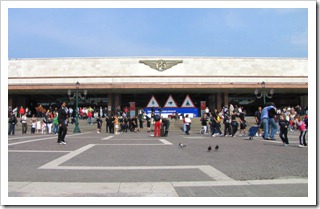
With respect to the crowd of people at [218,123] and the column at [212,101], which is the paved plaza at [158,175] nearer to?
the crowd of people at [218,123]

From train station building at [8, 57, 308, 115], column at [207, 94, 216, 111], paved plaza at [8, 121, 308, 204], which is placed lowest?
paved plaza at [8, 121, 308, 204]

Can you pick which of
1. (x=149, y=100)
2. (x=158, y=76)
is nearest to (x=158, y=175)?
(x=158, y=76)

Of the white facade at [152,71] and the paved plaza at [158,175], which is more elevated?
the white facade at [152,71]

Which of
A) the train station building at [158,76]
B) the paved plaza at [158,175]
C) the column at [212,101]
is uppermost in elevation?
the train station building at [158,76]

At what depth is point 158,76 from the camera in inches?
1775

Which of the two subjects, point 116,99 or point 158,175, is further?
point 116,99

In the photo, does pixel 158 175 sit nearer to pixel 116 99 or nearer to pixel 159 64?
pixel 159 64

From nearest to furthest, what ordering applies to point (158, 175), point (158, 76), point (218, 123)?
point (158, 175) < point (218, 123) < point (158, 76)

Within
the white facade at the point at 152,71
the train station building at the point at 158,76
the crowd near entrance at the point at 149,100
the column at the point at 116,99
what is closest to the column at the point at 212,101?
the crowd near entrance at the point at 149,100

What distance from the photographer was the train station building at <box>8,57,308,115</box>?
4359 centimetres

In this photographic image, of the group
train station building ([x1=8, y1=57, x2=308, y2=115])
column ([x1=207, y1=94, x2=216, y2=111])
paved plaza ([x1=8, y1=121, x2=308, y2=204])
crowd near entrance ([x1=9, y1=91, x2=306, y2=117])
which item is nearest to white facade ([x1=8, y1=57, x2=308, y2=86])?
train station building ([x1=8, y1=57, x2=308, y2=115])

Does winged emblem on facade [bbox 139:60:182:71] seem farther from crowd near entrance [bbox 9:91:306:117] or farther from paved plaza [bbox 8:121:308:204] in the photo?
paved plaza [bbox 8:121:308:204]

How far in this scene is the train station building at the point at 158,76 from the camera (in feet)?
143

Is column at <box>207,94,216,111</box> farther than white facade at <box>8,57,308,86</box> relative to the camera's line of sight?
Yes
